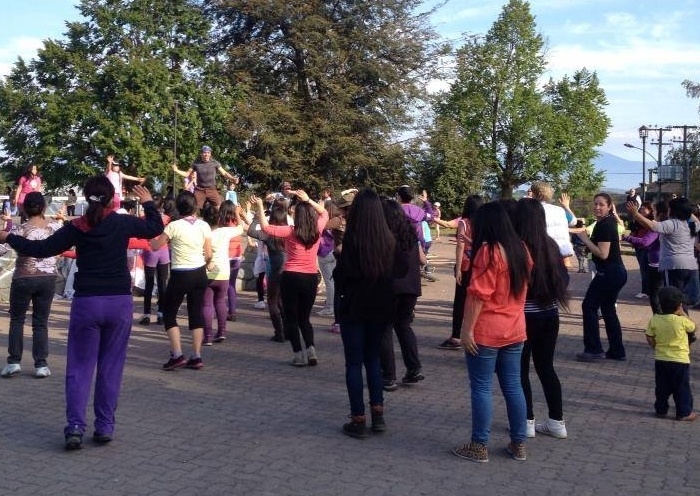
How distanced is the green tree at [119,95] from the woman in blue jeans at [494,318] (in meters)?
35.7

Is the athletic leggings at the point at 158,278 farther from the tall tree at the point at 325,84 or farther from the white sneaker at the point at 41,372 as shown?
the tall tree at the point at 325,84

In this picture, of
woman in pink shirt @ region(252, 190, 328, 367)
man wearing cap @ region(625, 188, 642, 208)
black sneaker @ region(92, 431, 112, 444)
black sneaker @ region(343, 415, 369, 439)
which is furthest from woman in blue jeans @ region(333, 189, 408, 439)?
man wearing cap @ region(625, 188, 642, 208)

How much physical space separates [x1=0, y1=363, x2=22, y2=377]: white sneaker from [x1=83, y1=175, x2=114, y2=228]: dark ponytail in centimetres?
318

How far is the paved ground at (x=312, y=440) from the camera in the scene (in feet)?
18.8

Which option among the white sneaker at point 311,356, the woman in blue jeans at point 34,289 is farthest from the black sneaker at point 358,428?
the woman in blue jeans at point 34,289

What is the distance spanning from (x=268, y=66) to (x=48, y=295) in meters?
32.8

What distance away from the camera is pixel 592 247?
964 centimetres

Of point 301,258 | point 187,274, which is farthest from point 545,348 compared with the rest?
point 187,274

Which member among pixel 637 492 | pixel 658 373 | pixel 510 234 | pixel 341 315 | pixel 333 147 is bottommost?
pixel 637 492

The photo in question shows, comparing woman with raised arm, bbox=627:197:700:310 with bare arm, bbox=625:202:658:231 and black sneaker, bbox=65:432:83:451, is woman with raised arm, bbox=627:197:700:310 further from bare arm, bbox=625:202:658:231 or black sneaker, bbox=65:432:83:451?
black sneaker, bbox=65:432:83:451

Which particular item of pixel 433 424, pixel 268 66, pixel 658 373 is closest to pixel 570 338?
pixel 658 373

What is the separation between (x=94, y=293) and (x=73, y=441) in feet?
3.50

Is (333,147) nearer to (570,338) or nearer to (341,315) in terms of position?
(570,338)

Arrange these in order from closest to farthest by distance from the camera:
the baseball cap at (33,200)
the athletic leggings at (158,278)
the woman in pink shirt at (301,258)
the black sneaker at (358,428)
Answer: the black sneaker at (358,428), the baseball cap at (33,200), the woman in pink shirt at (301,258), the athletic leggings at (158,278)
